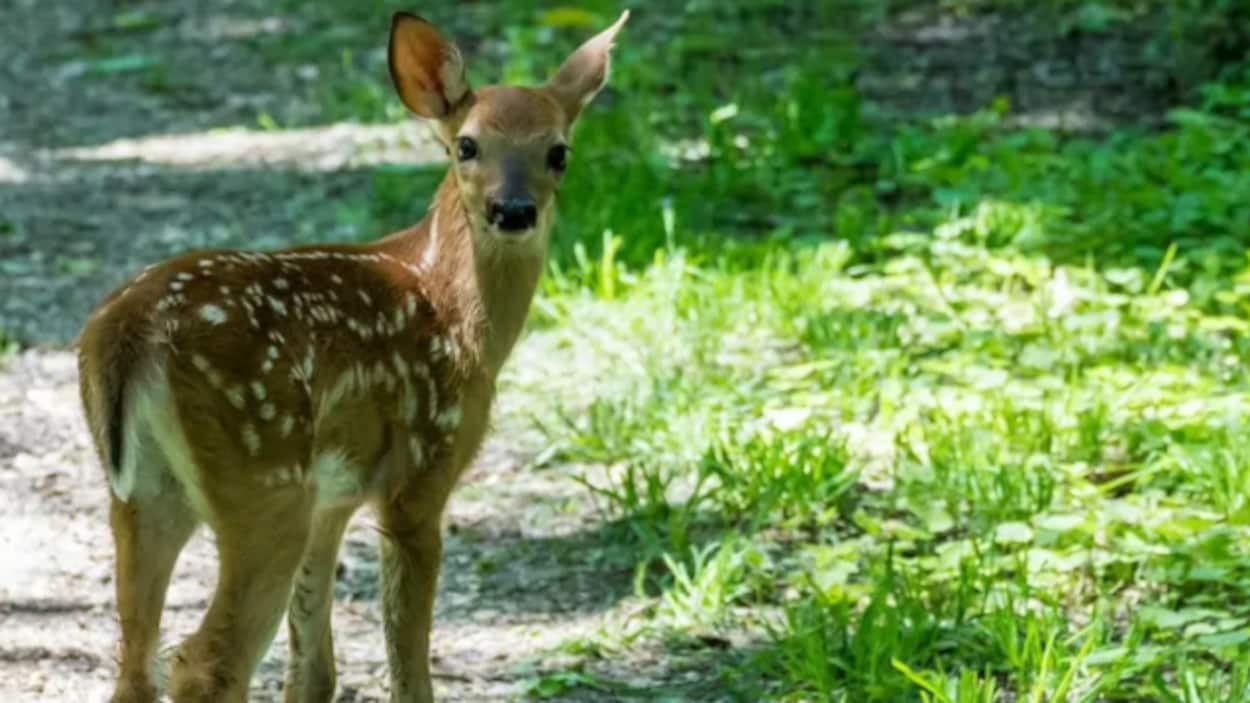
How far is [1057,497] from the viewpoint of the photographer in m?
6.06

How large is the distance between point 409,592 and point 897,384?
2399mm

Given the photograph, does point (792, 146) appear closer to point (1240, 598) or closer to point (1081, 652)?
point (1240, 598)

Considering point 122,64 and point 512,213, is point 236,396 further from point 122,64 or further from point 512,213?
point 122,64

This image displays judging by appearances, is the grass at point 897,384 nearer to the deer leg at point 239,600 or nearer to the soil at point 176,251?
the soil at point 176,251

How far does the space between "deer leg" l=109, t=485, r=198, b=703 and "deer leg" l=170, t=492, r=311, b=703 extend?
12 centimetres

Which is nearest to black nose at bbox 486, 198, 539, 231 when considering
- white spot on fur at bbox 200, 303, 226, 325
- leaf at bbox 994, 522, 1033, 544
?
white spot on fur at bbox 200, 303, 226, 325

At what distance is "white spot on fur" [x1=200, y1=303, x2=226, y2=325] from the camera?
4.39 meters

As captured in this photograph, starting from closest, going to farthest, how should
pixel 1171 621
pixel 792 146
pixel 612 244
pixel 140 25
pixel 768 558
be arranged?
pixel 1171 621 → pixel 768 558 → pixel 612 244 → pixel 792 146 → pixel 140 25

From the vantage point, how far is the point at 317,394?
4.59m

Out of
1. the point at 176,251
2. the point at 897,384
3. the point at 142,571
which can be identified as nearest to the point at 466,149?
the point at 142,571

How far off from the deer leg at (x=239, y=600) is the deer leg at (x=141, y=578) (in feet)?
0.40

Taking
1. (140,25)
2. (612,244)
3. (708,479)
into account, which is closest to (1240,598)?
(708,479)

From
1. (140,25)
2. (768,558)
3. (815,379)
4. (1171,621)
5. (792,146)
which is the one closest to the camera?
(1171,621)

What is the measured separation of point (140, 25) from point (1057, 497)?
8.67m
